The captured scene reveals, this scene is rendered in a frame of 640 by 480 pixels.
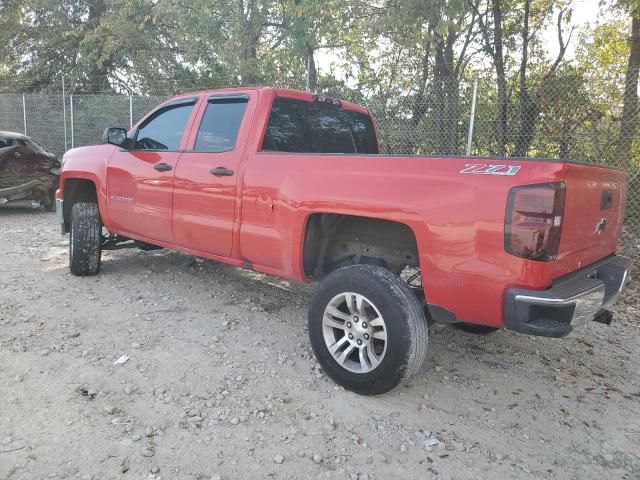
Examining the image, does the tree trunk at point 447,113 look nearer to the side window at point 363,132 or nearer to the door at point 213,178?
the side window at point 363,132

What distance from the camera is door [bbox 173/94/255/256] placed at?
149 inches

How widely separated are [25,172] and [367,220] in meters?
7.77

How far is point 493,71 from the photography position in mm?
7891

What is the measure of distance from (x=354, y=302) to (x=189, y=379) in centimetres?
118

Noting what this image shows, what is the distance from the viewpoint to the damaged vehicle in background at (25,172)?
8.42 m

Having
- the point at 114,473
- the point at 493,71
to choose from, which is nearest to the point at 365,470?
the point at 114,473

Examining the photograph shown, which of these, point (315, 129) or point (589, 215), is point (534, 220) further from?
point (315, 129)

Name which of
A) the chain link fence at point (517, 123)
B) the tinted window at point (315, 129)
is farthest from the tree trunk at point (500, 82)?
the tinted window at point (315, 129)

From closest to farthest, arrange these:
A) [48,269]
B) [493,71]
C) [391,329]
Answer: [391,329] → [48,269] → [493,71]

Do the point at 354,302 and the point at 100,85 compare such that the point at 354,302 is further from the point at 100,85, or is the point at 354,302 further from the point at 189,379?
the point at 100,85

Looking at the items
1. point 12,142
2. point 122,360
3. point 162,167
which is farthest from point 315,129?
point 12,142

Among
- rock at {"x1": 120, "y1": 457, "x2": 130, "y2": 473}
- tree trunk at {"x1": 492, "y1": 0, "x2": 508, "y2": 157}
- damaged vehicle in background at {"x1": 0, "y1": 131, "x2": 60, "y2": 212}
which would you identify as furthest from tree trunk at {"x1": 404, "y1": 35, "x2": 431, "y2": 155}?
damaged vehicle in background at {"x1": 0, "y1": 131, "x2": 60, "y2": 212}

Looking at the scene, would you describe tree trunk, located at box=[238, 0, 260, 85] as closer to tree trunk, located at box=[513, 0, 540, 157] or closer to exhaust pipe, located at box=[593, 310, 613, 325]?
tree trunk, located at box=[513, 0, 540, 157]

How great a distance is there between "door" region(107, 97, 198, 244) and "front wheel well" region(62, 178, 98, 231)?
2.60 feet
